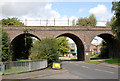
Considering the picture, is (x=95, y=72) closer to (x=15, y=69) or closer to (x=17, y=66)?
(x=17, y=66)

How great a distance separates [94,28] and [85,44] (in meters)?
4.62

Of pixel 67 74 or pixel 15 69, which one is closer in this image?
pixel 15 69

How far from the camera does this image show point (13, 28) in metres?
36.5

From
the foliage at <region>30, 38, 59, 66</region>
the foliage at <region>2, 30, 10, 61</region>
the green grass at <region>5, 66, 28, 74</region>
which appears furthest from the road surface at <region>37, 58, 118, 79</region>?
the foliage at <region>2, 30, 10, 61</region>

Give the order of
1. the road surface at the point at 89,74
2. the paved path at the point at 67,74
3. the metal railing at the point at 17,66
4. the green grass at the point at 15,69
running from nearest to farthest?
the paved path at the point at 67,74, the road surface at the point at 89,74, the metal railing at the point at 17,66, the green grass at the point at 15,69

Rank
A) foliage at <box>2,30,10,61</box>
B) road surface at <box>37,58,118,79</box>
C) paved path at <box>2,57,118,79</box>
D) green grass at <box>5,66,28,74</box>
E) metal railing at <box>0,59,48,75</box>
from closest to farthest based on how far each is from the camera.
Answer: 1. paved path at <box>2,57,118,79</box>
2. road surface at <box>37,58,118,79</box>
3. metal railing at <box>0,59,48,75</box>
4. green grass at <box>5,66,28,74</box>
5. foliage at <box>2,30,10,61</box>

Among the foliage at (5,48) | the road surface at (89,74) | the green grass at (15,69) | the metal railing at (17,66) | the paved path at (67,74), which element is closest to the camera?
the paved path at (67,74)

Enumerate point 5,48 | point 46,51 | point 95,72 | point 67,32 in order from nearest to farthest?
point 95,72, point 5,48, point 46,51, point 67,32

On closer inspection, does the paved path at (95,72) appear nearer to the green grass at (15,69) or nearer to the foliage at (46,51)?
the foliage at (46,51)

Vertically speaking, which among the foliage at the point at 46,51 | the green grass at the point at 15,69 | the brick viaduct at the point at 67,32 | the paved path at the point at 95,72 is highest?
the brick viaduct at the point at 67,32

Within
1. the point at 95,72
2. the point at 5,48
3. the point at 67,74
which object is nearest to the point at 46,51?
the point at 5,48

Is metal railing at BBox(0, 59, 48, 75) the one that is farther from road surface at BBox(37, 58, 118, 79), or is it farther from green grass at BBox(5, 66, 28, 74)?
road surface at BBox(37, 58, 118, 79)

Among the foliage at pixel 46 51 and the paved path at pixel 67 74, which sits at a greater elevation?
the foliage at pixel 46 51

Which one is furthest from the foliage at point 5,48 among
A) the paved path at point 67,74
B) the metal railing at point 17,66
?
the paved path at point 67,74
